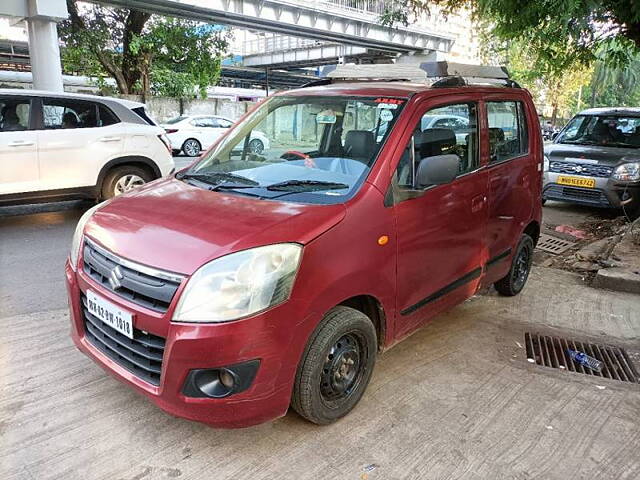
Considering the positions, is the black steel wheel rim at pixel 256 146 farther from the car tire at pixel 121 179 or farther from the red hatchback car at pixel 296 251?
the car tire at pixel 121 179

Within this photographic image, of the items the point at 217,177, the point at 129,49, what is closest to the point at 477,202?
the point at 217,177

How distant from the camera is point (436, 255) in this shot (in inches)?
131

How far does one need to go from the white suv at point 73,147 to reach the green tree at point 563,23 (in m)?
4.96

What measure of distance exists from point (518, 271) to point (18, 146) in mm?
6109

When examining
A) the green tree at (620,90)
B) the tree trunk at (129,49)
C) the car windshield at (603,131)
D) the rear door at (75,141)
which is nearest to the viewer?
the rear door at (75,141)

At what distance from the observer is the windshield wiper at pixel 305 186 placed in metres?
2.91

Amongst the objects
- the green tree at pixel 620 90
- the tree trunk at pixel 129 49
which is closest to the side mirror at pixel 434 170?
the tree trunk at pixel 129 49

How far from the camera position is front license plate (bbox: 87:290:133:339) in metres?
2.42

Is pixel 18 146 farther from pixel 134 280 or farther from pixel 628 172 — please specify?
pixel 628 172

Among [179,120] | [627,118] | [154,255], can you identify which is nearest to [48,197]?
[154,255]

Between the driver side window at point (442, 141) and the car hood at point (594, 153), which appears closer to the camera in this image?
the driver side window at point (442, 141)

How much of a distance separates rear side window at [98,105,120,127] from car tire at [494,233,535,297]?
5634mm

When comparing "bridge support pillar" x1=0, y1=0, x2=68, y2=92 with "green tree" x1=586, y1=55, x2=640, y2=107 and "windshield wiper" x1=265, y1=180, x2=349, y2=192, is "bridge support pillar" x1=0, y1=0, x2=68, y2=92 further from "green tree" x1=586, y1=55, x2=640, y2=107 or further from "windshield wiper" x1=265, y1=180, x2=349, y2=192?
"green tree" x1=586, y1=55, x2=640, y2=107

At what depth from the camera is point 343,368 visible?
2811 millimetres
